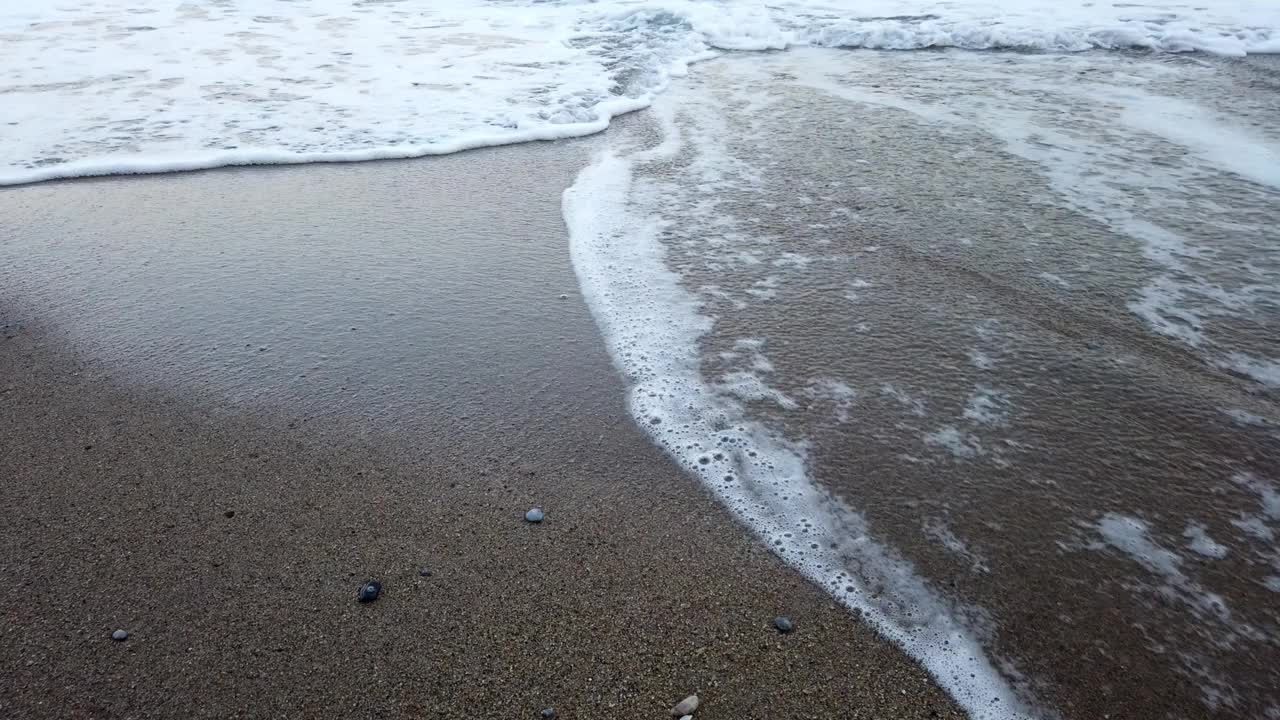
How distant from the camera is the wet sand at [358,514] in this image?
196cm

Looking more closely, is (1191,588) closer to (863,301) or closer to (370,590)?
(863,301)

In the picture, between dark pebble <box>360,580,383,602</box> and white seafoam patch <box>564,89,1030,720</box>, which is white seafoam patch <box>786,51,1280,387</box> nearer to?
white seafoam patch <box>564,89,1030,720</box>

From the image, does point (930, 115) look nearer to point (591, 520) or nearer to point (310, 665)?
point (591, 520)

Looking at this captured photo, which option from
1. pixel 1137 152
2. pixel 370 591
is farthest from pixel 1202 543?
pixel 1137 152

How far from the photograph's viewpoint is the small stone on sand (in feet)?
6.14

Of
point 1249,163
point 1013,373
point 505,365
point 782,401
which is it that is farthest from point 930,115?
point 505,365

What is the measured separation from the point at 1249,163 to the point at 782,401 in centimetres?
475

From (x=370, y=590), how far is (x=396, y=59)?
8.53 meters

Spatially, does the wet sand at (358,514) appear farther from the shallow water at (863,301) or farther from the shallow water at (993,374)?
the shallow water at (993,374)

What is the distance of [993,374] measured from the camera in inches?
124

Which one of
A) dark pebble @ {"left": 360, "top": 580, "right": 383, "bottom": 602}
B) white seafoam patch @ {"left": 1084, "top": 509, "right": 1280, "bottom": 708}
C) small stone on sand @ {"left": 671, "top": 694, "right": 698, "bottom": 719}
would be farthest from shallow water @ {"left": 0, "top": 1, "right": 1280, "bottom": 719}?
dark pebble @ {"left": 360, "top": 580, "right": 383, "bottom": 602}

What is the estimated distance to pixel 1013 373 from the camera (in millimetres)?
3164

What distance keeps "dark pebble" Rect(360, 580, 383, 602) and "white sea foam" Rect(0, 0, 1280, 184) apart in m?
4.46

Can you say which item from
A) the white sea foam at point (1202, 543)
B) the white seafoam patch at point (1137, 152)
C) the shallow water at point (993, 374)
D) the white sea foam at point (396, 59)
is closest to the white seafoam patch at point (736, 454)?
the shallow water at point (993, 374)
